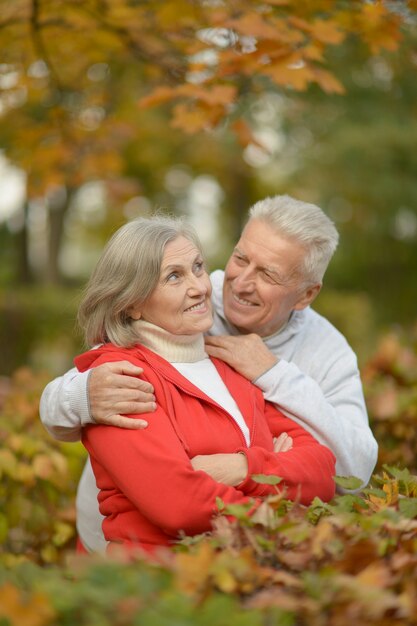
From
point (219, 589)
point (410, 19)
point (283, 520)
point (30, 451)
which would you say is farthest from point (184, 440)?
point (410, 19)

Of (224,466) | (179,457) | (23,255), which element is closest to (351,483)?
(224,466)

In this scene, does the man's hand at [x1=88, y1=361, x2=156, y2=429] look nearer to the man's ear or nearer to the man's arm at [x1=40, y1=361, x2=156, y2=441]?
the man's arm at [x1=40, y1=361, x2=156, y2=441]

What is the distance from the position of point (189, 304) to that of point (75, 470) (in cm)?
172

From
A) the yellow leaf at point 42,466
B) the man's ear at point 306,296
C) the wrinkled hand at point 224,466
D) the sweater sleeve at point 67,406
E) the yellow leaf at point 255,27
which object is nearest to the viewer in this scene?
the wrinkled hand at point 224,466

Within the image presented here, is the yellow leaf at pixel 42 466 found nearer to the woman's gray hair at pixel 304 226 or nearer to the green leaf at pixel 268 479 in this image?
the woman's gray hair at pixel 304 226

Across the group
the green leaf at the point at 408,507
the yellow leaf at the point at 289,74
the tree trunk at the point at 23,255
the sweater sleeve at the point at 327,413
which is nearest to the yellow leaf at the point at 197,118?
the yellow leaf at the point at 289,74

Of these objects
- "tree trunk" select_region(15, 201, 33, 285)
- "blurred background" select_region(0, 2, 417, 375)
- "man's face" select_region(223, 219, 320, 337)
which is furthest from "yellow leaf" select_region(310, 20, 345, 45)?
"tree trunk" select_region(15, 201, 33, 285)

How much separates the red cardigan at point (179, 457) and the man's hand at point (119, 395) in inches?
1.3

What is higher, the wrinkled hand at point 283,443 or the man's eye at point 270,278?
the man's eye at point 270,278

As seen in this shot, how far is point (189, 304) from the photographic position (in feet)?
9.15

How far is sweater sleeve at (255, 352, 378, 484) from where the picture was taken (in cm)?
291

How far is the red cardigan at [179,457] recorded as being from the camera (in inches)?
95.5

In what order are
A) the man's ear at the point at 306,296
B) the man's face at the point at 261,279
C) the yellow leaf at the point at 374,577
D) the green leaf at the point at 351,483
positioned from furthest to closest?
the man's ear at the point at 306,296
the man's face at the point at 261,279
the green leaf at the point at 351,483
the yellow leaf at the point at 374,577

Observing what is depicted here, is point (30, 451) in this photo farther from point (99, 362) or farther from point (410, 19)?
point (410, 19)
